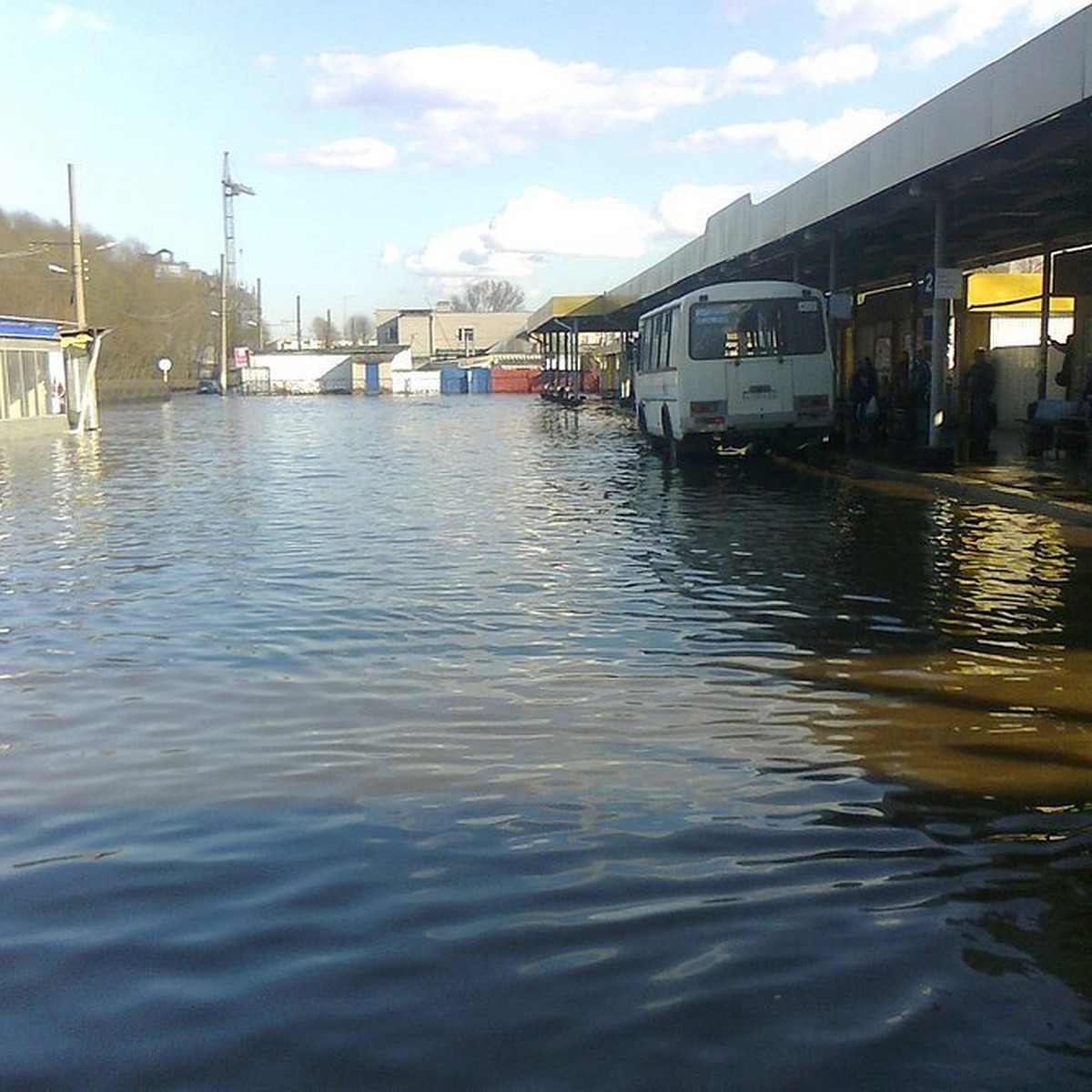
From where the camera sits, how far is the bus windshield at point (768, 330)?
22.7 metres

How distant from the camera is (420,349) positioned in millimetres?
166625

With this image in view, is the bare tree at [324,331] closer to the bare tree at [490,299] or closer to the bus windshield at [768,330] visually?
the bare tree at [490,299]

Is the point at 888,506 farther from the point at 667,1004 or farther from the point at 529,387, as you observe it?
the point at 529,387

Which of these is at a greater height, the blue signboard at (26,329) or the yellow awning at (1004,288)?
the yellow awning at (1004,288)

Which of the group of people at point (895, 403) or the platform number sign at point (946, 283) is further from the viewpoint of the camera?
the group of people at point (895, 403)

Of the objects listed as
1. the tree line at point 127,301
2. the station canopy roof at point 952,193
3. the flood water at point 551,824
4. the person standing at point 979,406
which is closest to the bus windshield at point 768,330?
the station canopy roof at point 952,193

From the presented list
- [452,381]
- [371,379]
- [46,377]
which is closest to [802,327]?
[46,377]

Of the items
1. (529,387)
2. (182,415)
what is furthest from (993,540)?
(529,387)

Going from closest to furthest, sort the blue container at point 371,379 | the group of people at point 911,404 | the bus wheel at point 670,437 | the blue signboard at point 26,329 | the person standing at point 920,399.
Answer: the group of people at point 911,404, the person standing at point 920,399, the bus wheel at point 670,437, the blue signboard at point 26,329, the blue container at point 371,379

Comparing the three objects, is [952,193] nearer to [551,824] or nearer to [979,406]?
[979,406]

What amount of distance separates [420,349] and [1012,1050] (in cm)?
16585

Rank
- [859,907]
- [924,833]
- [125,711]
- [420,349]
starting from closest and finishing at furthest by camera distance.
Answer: [859,907], [924,833], [125,711], [420,349]

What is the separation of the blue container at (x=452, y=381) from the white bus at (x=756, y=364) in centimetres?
9235

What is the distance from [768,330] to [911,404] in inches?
Result: 169
